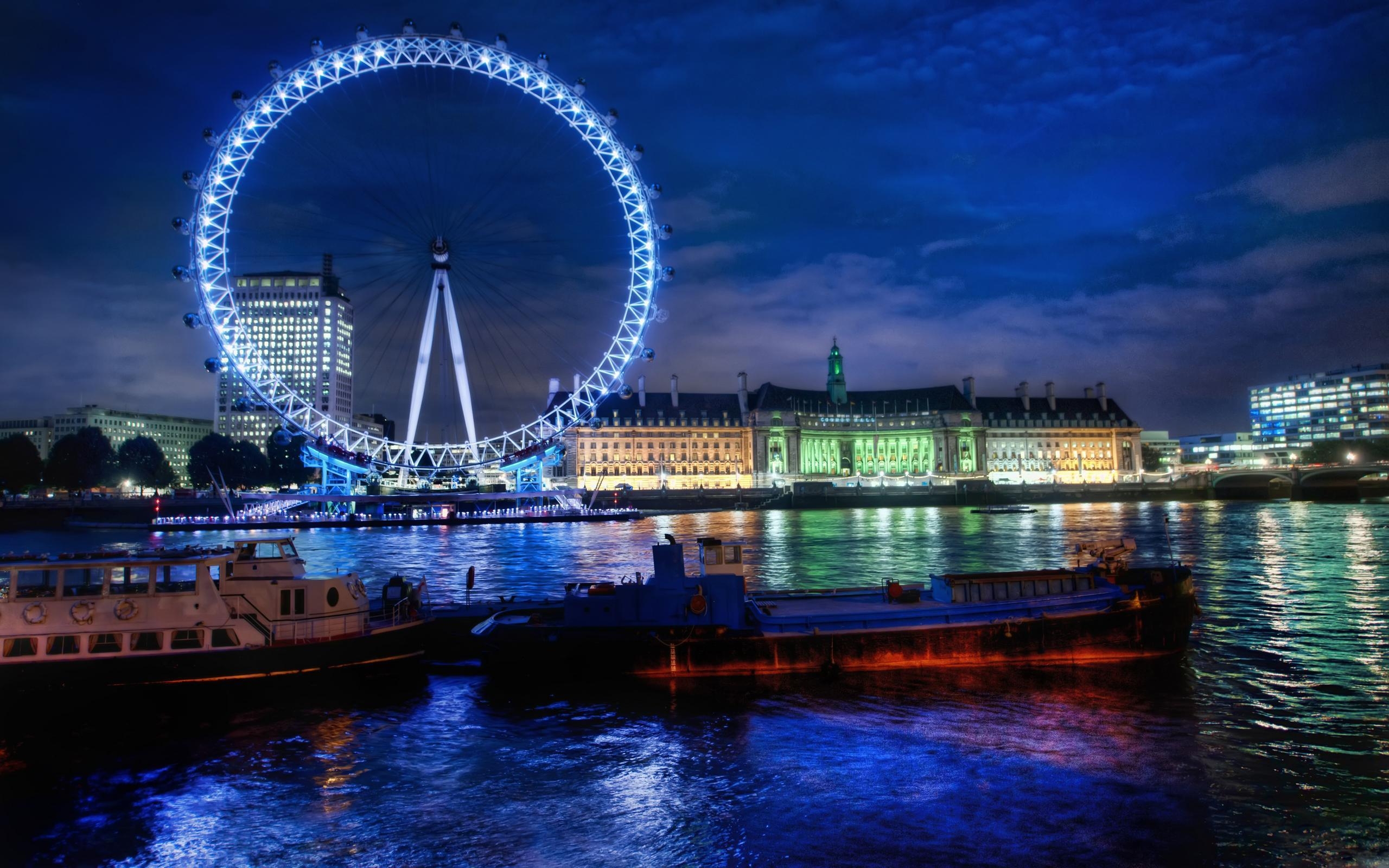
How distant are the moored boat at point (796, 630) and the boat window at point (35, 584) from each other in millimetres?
11460

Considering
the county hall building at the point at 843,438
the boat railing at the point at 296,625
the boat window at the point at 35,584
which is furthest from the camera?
the county hall building at the point at 843,438

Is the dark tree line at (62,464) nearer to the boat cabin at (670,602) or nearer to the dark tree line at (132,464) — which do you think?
the dark tree line at (132,464)

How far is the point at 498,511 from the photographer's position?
→ 379ft

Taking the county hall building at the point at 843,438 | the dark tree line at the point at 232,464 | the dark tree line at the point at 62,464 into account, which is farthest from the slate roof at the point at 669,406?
the dark tree line at the point at 62,464

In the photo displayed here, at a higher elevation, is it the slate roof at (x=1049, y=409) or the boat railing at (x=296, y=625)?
the slate roof at (x=1049, y=409)

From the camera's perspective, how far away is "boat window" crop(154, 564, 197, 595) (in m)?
24.0

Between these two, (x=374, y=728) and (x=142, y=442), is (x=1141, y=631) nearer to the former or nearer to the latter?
(x=374, y=728)

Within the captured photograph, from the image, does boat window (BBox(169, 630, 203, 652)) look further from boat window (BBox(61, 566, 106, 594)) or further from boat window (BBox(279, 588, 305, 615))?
boat window (BBox(61, 566, 106, 594))

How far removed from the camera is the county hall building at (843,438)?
165750 mm

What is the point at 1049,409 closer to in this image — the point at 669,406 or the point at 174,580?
the point at 669,406

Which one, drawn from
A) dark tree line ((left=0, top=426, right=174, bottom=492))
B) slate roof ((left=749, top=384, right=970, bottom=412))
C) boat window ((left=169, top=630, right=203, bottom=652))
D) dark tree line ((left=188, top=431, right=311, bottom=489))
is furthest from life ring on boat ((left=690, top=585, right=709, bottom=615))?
slate roof ((left=749, top=384, right=970, bottom=412))

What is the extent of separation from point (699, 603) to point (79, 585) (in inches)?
667

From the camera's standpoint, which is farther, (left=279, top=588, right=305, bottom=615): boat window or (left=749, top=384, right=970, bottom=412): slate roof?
(left=749, top=384, right=970, bottom=412): slate roof

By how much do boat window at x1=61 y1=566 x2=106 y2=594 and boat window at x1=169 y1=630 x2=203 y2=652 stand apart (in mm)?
2238
